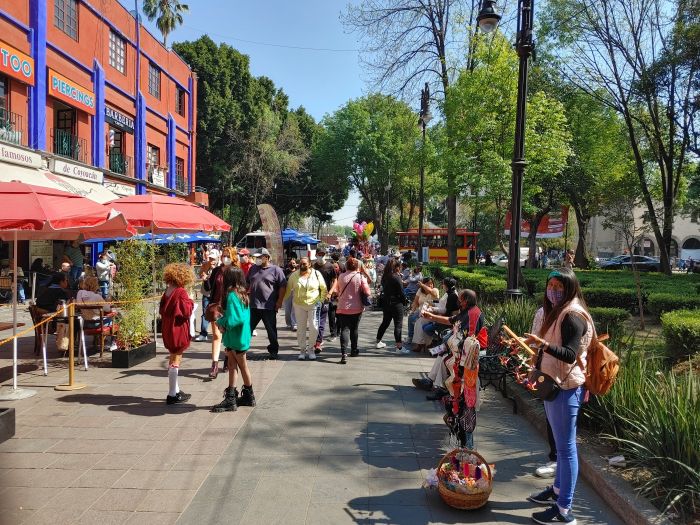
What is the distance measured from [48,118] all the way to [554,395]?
19.1m

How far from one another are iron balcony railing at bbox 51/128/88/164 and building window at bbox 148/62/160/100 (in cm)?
775

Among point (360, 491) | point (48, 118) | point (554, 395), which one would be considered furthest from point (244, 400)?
point (48, 118)

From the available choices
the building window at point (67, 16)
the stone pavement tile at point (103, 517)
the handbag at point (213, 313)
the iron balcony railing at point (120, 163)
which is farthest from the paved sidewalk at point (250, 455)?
the iron balcony railing at point (120, 163)

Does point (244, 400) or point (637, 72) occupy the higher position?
point (637, 72)

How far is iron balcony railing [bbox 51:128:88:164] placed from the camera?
18875 mm

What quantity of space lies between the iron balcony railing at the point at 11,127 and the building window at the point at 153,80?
36.4ft

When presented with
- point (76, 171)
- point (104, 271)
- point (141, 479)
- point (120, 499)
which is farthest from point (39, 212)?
point (76, 171)

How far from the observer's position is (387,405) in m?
6.23

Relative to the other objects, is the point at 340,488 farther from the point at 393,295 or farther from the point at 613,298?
the point at 613,298

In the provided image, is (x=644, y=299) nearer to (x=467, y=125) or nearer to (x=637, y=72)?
(x=467, y=125)

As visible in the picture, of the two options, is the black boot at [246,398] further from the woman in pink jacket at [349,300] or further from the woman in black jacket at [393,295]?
the woman in black jacket at [393,295]

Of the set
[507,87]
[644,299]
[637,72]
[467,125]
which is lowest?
[644,299]

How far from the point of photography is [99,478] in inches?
163

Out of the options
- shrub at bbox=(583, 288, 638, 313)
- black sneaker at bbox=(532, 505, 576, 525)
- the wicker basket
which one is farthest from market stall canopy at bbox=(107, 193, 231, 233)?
shrub at bbox=(583, 288, 638, 313)
